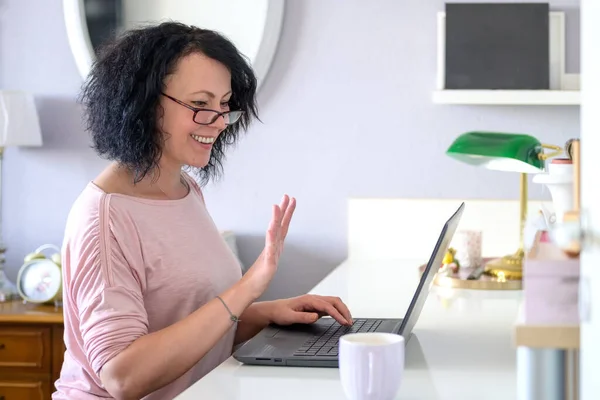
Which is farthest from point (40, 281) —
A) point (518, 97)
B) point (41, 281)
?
point (518, 97)

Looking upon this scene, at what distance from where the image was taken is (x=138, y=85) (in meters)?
1.55

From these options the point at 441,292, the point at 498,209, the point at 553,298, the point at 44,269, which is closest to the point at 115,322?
the point at 553,298

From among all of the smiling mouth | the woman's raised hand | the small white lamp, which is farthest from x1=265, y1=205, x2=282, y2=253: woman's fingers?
the small white lamp

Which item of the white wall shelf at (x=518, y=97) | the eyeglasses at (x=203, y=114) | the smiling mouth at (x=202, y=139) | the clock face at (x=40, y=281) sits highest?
the white wall shelf at (x=518, y=97)

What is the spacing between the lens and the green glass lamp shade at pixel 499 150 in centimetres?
191

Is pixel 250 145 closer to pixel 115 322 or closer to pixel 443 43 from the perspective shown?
pixel 443 43

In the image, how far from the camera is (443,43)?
8.79ft

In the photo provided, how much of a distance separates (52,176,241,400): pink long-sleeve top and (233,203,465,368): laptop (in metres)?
0.11

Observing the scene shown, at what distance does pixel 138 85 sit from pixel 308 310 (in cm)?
51

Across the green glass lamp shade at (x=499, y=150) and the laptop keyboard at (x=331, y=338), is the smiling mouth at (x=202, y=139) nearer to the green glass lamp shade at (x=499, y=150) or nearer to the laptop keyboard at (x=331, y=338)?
the laptop keyboard at (x=331, y=338)

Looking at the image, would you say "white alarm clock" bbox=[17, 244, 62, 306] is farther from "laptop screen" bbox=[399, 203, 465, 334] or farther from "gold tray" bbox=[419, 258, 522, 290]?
"laptop screen" bbox=[399, 203, 465, 334]

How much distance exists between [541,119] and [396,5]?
0.57 meters

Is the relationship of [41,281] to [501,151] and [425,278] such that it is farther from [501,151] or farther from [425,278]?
[425,278]

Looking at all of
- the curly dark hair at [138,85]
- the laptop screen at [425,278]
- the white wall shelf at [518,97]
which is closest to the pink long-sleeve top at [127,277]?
the curly dark hair at [138,85]
